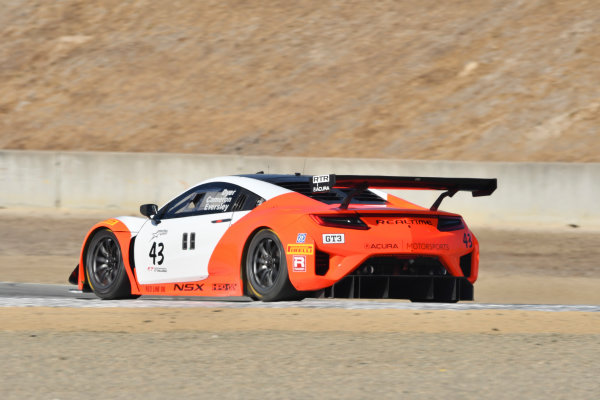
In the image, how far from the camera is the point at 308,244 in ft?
28.0

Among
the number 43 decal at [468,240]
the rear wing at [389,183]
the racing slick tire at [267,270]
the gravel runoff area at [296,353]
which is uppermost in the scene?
the rear wing at [389,183]

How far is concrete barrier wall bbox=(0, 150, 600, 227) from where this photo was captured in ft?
57.0

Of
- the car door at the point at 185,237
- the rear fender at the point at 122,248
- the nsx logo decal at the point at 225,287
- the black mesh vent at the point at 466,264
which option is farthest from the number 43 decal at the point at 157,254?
the black mesh vent at the point at 466,264

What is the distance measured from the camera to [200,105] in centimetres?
2797

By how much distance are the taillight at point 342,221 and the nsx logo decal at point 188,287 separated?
1.45 m

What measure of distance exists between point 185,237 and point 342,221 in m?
1.75

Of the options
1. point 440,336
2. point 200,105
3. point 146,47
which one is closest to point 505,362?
point 440,336

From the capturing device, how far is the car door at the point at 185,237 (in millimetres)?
9500

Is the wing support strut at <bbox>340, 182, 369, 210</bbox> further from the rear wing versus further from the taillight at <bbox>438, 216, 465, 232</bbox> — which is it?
the taillight at <bbox>438, 216, 465, 232</bbox>

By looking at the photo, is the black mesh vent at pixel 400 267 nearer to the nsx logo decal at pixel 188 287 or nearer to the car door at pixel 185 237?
the car door at pixel 185 237

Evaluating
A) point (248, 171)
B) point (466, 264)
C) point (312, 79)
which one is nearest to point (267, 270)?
point (466, 264)

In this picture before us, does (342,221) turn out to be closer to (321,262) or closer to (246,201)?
(321,262)

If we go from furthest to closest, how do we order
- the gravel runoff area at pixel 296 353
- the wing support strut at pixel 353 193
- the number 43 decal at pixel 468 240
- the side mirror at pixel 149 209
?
the side mirror at pixel 149 209 < the number 43 decal at pixel 468 240 < the wing support strut at pixel 353 193 < the gravel runoff area at pixel 296 353

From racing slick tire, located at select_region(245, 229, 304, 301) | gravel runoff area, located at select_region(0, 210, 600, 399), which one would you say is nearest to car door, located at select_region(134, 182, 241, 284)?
racing slick tire, located at select_region(245, 229, 304, 301)
